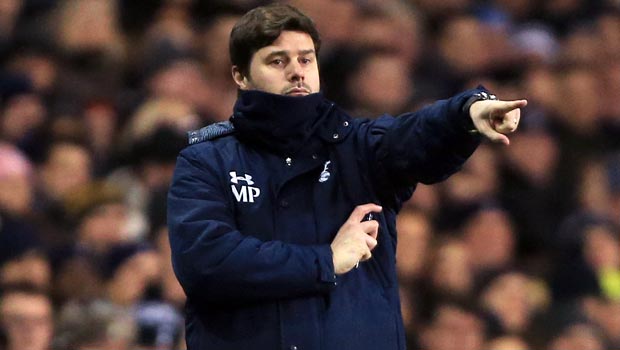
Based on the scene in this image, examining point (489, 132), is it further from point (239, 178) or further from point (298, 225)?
point (239, 178)

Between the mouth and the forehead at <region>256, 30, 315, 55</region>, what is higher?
the forehead at <region>256, 30, 315, 55</region>

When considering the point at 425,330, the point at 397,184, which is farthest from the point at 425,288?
the point at 397,184

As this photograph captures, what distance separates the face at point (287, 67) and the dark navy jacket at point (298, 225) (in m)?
0.10

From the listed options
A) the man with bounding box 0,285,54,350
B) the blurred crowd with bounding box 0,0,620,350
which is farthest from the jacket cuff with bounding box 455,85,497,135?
the man with bounding box 0,285,54,350

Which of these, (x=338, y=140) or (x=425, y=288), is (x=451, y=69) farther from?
(x=338, y=140)

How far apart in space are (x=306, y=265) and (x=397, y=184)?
15.2 inches

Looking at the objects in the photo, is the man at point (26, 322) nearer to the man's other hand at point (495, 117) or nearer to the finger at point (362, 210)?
the finger at point (362, 210)

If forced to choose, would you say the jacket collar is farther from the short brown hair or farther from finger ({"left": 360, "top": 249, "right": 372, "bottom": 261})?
finger ({"left": 360, "top": 249, "right": 372, "bottom": 261})

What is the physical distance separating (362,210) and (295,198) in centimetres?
18

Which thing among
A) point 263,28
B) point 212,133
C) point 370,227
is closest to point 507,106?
point 370,227

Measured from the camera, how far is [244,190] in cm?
405

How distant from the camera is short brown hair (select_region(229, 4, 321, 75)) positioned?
4.10m

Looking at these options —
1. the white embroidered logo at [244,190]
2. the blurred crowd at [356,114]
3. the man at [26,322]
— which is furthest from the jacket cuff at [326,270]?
the man at [26,322]

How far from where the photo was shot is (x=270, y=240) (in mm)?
4020
